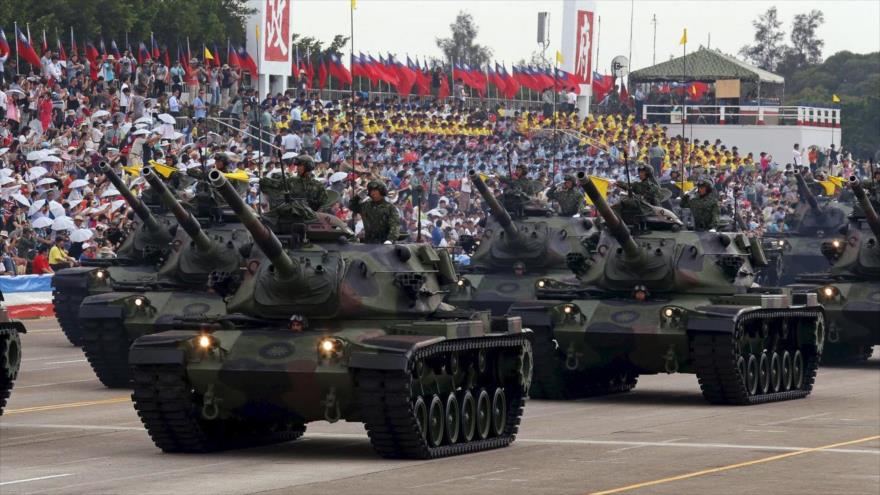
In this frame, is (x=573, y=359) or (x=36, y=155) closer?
(x=573, y=359)

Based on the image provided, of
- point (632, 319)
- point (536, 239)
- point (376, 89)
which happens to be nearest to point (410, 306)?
point (632, 319)

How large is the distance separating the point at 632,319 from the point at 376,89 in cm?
4893

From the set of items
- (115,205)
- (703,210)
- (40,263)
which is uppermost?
(703,210)

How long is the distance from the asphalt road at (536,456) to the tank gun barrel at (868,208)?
3947 millimetres

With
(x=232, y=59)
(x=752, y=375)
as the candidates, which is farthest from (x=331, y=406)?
(x=232, y=59)

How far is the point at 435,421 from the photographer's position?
2377cm

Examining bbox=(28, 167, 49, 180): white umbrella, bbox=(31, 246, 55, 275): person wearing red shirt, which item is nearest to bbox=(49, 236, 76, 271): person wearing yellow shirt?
bbox=(31, 246, 55, 275): person wearing red shirt

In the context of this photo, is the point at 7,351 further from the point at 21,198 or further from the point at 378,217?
the point at 21,198

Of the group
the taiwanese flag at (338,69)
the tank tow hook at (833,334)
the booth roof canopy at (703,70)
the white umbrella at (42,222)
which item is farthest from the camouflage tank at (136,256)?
the booth roof canopy at (703,70)

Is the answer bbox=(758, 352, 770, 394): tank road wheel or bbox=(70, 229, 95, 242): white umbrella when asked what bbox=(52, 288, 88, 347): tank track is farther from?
bbox=(758, 352, 770, 394): tank road wheel

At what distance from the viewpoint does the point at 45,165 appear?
46.5m

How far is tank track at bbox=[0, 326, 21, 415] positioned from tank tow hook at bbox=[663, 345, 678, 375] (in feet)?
30.3

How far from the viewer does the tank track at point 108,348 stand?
32.0m

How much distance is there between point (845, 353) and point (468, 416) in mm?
Result: 17090
